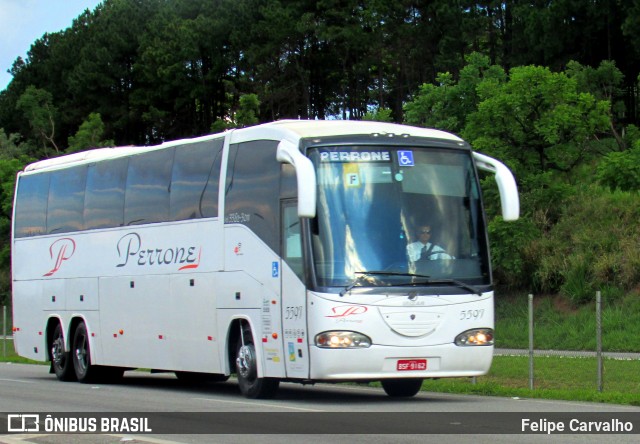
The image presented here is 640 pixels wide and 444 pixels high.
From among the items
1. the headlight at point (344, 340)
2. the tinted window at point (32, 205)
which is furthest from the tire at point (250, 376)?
the tinted window at point (32, 205)

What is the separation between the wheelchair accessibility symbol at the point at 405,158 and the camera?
52.9 feet

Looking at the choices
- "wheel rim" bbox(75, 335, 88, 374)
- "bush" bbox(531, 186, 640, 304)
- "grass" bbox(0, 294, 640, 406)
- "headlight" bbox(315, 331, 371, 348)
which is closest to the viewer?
"headlight" bbox(315, 331, 371, 348)

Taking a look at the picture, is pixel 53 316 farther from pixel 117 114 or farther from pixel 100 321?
pixel 117 114

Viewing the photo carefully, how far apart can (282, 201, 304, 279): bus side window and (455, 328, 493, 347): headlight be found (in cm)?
229

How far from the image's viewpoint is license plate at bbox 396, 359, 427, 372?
15.3 m

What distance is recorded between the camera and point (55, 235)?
24.0 meters

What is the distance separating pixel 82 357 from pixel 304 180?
9.95m

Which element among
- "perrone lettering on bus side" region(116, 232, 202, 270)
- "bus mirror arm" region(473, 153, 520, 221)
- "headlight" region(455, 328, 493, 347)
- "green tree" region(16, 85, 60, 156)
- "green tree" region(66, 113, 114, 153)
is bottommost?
"headlight" region(455, 328, 493, 347)

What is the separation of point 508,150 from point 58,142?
65.4 metres

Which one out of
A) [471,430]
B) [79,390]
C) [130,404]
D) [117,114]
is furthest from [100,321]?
[117,114]

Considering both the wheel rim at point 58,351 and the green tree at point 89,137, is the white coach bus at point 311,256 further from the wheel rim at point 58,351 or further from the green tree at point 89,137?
the green tree at point 89,137

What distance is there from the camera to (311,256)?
1545 centimetres

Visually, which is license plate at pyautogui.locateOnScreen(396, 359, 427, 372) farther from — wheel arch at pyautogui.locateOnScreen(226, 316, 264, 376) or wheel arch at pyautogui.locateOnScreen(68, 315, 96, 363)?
wheel arch at pyautogui.locateOnScreen(68, 315, 96, 363)

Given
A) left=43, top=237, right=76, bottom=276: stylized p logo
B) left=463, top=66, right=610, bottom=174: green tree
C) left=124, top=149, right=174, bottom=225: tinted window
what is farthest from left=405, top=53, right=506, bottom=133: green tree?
left=124, top=149, right=174, bottom=225: tinted window
